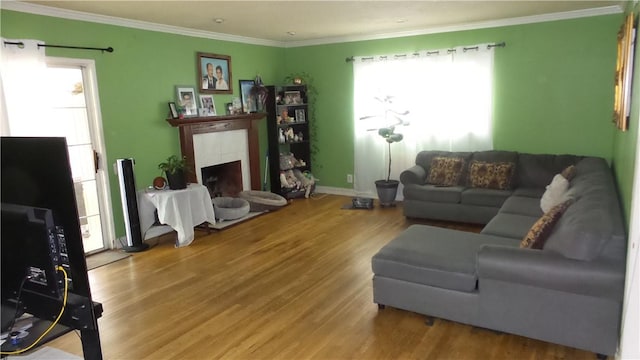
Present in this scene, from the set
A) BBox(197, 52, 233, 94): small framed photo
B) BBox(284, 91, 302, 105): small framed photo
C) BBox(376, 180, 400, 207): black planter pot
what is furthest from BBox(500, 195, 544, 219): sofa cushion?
BBox(197, 52, 233, 94): small framed photo

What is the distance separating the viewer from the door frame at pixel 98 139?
4.44 metres

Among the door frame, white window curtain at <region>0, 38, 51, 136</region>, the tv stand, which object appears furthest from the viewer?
the door frame

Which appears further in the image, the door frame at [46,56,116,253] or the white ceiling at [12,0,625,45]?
the door frame at [46,56,116,253]

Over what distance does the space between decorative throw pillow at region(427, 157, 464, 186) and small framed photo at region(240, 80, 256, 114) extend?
2.72m

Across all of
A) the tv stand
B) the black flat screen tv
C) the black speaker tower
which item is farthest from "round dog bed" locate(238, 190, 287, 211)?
the black flat screen tv

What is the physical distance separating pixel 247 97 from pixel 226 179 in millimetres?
1229

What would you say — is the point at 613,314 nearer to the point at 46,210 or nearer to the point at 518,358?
the point at 518,358

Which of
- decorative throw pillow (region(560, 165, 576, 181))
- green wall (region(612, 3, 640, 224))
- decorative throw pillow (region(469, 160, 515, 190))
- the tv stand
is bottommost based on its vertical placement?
decorative throw pillow (region(469, 160, 515, 190))

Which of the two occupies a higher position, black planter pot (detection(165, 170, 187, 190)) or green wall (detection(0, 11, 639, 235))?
green wall (detection(0, 11, 639, 235))

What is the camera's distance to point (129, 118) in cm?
482

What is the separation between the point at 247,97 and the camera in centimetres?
642

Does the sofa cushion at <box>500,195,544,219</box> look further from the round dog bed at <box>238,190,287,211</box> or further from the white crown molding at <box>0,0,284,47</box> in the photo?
the white crown molding at <box>0,0,284,47</box>

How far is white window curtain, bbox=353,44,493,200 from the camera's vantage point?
568 centimetres

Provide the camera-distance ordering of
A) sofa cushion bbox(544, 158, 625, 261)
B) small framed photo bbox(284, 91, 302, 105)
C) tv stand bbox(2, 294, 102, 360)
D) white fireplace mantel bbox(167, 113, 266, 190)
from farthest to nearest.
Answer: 1. small framed photo bbox(284, 91, 302, 105)
2. white fireplace mantel bbox(167, 113, 266, 190)
3. sofa cushion bbox(544, 158, 625, 261)
4. tv stand bbox(2, 294, 102, 360)
